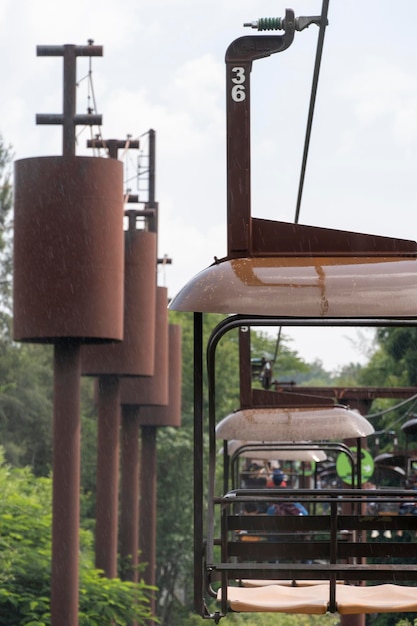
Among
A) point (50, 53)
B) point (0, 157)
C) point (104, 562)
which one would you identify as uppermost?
point (0, 157)

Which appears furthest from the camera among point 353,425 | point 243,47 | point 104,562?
point 104,562

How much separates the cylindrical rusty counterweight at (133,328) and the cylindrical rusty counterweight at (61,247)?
21.9 ft

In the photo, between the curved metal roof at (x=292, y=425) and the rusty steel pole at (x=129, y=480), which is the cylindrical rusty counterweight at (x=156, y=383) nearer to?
the rusty steel pole at (x=129, y=480)

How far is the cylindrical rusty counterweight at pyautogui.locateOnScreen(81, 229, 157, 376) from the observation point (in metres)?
28.6

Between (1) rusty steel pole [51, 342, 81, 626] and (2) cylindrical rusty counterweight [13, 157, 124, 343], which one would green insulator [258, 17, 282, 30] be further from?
(1) rusty steel pole [51, 342, 81, 626]

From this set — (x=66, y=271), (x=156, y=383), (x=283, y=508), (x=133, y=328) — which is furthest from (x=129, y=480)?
(x=283, y=508)

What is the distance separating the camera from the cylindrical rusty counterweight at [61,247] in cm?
2103

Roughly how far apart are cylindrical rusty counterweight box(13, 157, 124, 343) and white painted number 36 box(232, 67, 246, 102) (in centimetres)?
1425

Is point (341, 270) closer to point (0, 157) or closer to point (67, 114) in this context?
point (67, 114)

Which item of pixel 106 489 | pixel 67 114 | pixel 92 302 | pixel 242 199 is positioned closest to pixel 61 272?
pixel 92 302

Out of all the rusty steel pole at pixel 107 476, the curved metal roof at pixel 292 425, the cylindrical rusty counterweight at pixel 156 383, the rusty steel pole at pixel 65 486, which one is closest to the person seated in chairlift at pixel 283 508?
the rusty steel pole at pixel 65 486

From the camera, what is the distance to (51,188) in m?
21.1

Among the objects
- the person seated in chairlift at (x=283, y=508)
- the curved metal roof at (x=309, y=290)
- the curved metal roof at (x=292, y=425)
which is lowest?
the person seated in chairlift at (x=283, y=508)

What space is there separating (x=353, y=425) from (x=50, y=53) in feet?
42.2
